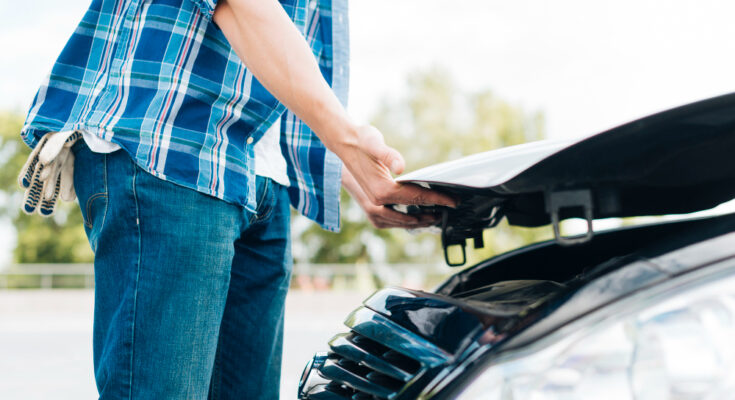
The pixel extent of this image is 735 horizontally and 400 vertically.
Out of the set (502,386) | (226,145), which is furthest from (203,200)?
(502,386)

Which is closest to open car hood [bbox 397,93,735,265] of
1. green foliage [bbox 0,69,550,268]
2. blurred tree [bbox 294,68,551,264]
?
green foliage [bbox 0,69,550,268]

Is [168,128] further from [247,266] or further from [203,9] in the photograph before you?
[247,266]

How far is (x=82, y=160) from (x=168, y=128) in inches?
7.7

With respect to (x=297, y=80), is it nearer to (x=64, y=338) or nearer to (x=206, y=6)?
(x=206, y=6)

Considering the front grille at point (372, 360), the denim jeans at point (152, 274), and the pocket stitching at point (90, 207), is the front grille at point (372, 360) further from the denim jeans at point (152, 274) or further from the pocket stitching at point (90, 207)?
the pocket stitching at point (90, 207)

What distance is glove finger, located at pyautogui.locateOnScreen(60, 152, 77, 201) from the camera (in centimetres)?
130

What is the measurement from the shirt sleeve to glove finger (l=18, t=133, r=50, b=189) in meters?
0.41

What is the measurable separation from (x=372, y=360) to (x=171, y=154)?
22.1 inches

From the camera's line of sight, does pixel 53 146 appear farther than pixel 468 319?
Yes

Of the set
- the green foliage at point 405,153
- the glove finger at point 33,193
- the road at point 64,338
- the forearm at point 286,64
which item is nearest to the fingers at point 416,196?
the forearm at point 286,64

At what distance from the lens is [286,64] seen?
1.19m

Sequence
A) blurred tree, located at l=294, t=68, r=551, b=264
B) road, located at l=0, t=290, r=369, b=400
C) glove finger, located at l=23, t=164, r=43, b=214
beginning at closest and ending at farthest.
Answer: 1. glove finger, located at l=23, t=164, r=43, b=214
2. road, located at l=0, t=290, r=369, b=400
3. blurred tree, located at l=294, t=68, r=551, b=264

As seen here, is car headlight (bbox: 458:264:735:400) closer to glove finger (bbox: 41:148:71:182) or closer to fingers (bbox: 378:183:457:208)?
fingers (bbox: 378:183:457:208)

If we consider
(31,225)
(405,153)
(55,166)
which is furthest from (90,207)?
(31,225)
